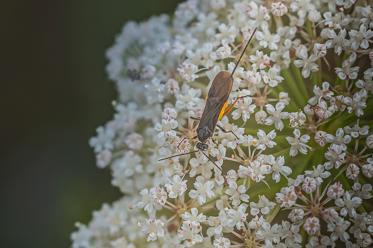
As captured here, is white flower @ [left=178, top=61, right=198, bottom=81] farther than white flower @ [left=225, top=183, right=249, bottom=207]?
Yes

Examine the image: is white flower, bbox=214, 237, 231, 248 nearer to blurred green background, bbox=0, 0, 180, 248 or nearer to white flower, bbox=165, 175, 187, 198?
white flower, bbox=165, 175, 187, 198

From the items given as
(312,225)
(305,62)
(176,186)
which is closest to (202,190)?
(176,186)

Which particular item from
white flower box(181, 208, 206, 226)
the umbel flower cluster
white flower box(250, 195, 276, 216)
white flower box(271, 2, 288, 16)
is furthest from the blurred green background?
white flower box(250, 195, 276, 216)

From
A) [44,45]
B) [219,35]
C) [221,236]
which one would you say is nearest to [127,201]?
[221,236]

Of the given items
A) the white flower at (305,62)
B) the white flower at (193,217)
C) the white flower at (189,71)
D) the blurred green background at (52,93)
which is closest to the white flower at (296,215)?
the white flower at (193,217)

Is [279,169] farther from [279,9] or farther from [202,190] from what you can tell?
[279,9]

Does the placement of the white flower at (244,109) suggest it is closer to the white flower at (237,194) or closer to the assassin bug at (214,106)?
the assassin bug at (214,106)
